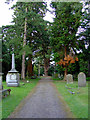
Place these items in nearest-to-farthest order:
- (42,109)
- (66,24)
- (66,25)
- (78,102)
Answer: (42,109), (78,102), (66,24), (66,25)

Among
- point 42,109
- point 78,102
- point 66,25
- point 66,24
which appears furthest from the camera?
point 66,25

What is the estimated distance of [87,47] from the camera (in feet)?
97.6

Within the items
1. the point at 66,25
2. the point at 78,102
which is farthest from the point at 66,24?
the point at 78,102

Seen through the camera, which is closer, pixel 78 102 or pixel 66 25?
pixel 78 102

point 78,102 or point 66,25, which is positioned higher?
point 66,25

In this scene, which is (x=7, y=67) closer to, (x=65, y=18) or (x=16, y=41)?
(x=16, y=41)

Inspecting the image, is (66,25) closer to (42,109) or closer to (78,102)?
(78,102)

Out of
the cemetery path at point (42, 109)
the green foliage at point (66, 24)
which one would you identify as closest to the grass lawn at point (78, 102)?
the cemetery path at point (42, 109)

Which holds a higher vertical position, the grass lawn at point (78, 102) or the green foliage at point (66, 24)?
the green foliage at point (66, 24)

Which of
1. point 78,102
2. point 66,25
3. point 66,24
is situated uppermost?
point 66,24

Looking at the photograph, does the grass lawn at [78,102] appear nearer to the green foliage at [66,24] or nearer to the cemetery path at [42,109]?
the cemetery path at [42,109]

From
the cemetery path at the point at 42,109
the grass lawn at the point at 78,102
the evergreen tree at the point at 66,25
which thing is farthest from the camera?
the evergreen tree at the point at 66,25

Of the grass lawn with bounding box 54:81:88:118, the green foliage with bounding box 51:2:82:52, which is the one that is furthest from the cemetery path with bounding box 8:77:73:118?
the green foliage with bounding box 51:2:82:52

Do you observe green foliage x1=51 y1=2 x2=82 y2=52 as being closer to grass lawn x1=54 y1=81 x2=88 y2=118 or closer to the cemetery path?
grass lawn x1=54 y1=81 x2=88 y2=118
